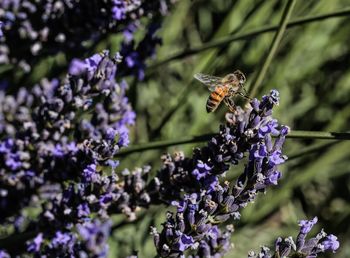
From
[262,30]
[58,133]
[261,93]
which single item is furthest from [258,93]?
[58,133]

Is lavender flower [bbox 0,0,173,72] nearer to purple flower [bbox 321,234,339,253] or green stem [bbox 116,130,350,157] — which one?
green stem [bbox 116,130,350,157]

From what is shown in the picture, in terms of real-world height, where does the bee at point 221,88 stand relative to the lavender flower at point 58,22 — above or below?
below

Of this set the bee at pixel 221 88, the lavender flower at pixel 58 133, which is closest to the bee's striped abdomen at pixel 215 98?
the bee at pixel 221 88

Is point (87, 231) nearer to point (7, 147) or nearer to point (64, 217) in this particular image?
point (64, 217)

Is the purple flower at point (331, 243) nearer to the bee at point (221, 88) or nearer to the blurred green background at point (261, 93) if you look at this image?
the bee at point (221, 88)

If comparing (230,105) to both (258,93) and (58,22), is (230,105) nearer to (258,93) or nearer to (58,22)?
(58,22)

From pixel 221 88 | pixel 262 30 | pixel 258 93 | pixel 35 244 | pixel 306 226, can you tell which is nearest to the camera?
pixel 306 226

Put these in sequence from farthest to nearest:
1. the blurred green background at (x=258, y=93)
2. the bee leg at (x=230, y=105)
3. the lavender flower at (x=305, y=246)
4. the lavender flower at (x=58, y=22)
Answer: the blurred green background at (x=258, y=93)
the lavender flower at (x=58, y=22)
the bee leg at (x=230, y=105)
the lavender flower at (x=305, y=246)
